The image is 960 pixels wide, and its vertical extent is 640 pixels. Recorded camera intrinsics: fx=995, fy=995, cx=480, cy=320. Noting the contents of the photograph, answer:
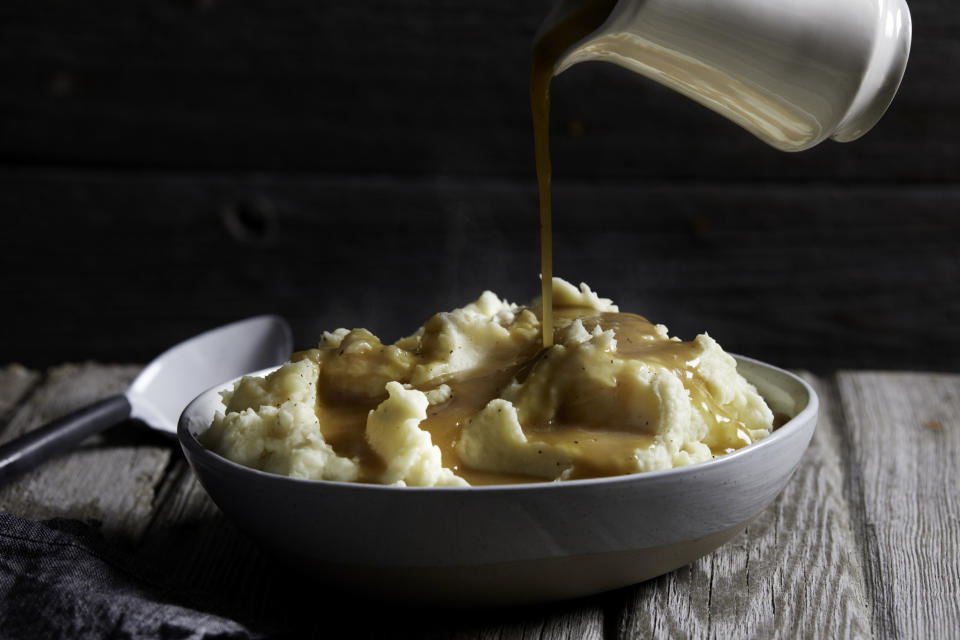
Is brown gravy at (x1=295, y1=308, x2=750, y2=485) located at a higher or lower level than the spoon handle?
higher

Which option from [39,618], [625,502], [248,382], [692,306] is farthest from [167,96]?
[625,502]

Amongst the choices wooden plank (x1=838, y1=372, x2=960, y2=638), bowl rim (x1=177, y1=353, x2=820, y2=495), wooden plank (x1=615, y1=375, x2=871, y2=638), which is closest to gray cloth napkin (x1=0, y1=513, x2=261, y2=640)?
bowl rim (x1=177, y1=353, x2=820, y2=495)

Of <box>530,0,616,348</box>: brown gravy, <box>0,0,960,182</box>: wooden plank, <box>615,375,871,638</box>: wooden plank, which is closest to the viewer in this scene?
<box>615,375,871,638</box>: wooden plank

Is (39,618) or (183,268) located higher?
(39,618)

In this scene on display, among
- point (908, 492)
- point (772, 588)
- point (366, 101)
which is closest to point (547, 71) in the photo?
point (772, 588)

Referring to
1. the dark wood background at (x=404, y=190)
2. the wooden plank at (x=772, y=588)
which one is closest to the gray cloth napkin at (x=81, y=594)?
the wooden plank at (x=772, y=588)

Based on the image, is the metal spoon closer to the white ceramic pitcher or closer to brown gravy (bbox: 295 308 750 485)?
brown gravy (bbox: 295 308 750 485)

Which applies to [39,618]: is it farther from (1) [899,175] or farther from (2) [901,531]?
(1) [899,175]
